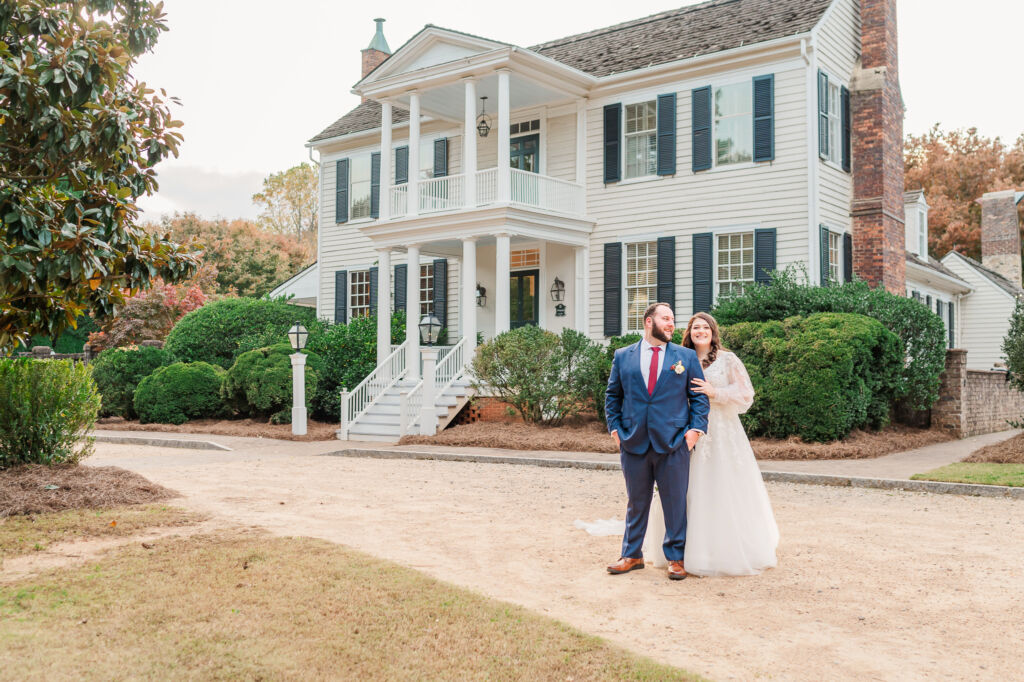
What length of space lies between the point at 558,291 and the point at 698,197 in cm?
358

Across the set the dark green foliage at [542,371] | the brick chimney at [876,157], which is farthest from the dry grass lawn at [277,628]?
the brick chimney at [876,157]

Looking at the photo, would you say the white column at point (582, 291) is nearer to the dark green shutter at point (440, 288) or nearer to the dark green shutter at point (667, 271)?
the dark green shutter at point (667, 271)

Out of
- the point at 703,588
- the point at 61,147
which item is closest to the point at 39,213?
the point at 61,147

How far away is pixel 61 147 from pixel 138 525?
3063 mm

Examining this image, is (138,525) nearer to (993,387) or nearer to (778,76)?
(778,76)

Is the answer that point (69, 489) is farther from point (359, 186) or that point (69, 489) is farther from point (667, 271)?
point (359, 186)

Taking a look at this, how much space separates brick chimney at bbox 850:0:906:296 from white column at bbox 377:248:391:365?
380 inches

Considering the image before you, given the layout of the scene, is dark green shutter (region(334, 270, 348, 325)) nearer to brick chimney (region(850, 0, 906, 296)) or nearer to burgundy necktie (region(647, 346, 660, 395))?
brick chimney (region(850, 0, 906, 296))

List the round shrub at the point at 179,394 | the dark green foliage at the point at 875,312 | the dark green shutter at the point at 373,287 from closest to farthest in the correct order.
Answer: the dark green foliage at the point at 875,312, the round shrub at the point at 179,394, the dark green shutter at the point at 373,287

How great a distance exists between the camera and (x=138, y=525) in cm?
751

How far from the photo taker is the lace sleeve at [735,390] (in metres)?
6.20

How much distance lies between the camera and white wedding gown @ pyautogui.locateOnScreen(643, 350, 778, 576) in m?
6.05

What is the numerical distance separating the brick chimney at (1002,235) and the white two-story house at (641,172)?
15.6 meters

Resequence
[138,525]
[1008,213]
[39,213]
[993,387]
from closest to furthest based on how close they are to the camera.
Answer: [39,213]
[138,525]
[993,387]
[1008,213]
